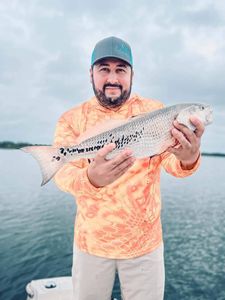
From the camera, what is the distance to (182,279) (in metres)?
18.2

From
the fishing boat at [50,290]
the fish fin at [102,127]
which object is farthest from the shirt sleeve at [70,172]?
the fishing boat at [50,290]

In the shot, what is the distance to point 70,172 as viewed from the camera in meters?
5.11

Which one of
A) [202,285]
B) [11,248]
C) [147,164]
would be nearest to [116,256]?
[147,164]

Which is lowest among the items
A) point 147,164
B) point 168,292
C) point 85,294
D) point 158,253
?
point 168,292

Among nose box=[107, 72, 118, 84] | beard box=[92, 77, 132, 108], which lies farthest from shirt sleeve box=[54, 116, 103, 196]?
nose box=[107, 72, 118, 84]

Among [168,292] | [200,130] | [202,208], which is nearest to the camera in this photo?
[200,130]

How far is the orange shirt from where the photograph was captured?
16.7ft

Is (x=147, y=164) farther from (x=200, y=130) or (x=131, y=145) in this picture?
(x=200, y=130)

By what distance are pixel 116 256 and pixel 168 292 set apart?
42.8ft

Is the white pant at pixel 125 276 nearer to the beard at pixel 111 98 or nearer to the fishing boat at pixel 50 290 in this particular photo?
the beard at pixel 111 98

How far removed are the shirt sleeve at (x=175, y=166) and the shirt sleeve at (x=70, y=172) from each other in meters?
1.28

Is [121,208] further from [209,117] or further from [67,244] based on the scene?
[67,244]

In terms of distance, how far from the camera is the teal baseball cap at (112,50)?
535 cm

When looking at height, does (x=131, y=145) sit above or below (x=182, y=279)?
above
